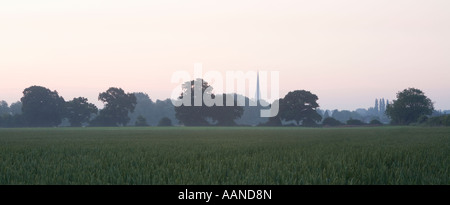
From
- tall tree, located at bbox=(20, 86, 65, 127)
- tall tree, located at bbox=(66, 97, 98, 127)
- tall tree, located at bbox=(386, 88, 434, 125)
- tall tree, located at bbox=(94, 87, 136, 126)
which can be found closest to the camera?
tall tree, located at bbox=(386, 88, 434, 125)

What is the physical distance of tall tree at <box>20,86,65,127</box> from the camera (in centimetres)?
8550

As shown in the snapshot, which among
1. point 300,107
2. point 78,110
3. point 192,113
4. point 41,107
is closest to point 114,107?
point 78,110

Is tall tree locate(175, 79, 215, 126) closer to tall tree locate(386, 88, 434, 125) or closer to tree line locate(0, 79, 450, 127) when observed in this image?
tree line locate(0, 79, 450, 127)

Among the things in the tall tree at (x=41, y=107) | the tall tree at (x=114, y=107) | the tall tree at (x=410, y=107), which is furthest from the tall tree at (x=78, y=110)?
the tall tree at (x=410, y=107)

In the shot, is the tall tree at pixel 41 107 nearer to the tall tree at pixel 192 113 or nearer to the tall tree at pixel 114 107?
the tall tree at pixel 114 107

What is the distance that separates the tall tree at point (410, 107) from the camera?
8444cm

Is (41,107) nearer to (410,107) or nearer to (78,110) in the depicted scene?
(78,110)

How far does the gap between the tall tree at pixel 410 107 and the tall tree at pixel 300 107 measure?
20.3 m

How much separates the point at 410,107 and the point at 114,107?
80.0m

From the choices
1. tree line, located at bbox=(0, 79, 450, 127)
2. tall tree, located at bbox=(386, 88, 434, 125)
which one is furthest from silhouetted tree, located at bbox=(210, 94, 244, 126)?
tall tree, located at bbox=(386, 88, 434, 125)

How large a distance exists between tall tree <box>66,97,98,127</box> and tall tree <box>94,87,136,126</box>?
346 centimetres
